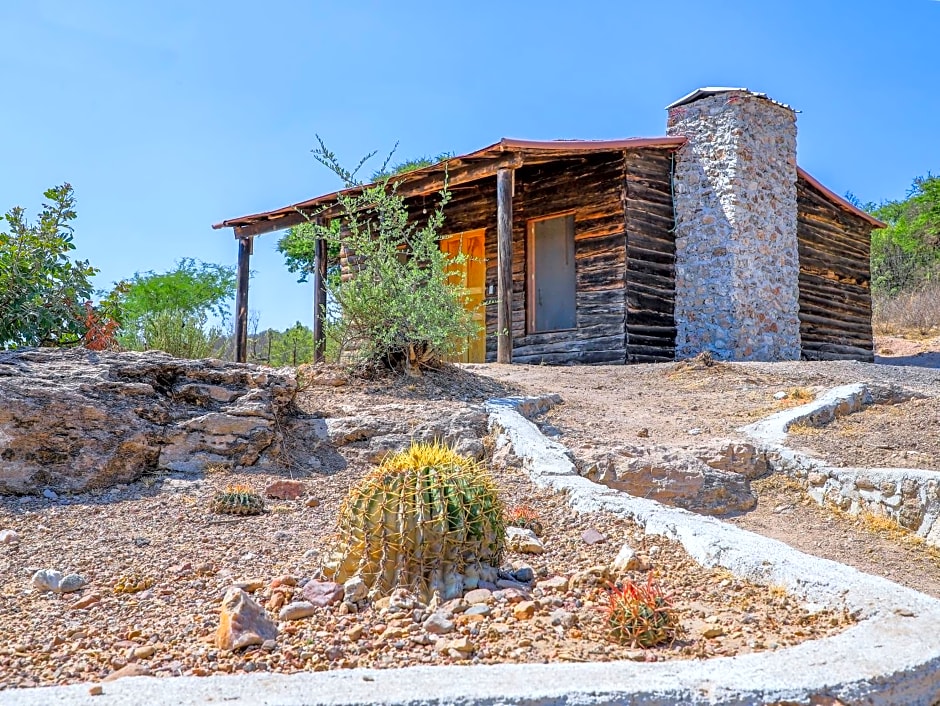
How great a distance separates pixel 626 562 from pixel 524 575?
46 centimetres

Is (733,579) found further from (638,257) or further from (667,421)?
(638,257)

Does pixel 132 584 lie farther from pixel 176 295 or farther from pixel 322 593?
pixel 176 295

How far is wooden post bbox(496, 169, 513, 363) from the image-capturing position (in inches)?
367

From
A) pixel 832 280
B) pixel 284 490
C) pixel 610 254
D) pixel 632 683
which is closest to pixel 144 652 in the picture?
pixel 632 683

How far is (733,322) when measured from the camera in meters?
10.7

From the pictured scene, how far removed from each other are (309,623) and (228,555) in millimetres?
997

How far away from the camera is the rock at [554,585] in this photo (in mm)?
3072

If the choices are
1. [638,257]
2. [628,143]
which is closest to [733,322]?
[638,257]

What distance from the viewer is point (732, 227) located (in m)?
10.8

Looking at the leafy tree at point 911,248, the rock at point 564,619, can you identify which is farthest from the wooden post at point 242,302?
the leafy tree at point 911,248

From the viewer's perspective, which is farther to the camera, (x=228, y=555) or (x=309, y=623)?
(x=228, y=555)

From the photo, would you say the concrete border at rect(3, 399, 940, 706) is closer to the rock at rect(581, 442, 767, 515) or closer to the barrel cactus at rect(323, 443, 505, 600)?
the barrel cactus at rect(323, 443, 505, 600)

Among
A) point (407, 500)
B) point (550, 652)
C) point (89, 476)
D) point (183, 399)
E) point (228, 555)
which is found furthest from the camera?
point (183, 399)

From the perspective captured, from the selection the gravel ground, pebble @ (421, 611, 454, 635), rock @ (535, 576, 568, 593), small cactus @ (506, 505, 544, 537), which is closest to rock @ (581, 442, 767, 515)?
the gravel ground
